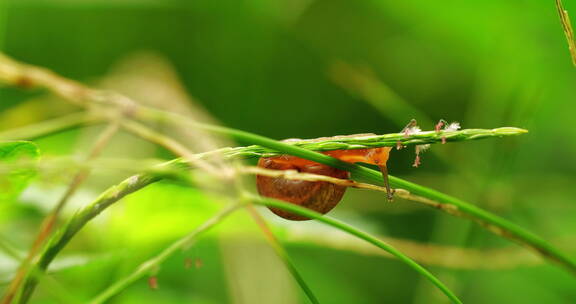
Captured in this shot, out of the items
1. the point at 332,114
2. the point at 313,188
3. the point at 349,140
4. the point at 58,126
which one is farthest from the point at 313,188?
the point at 332,114

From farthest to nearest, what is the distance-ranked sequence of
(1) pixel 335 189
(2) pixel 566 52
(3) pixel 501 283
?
(3) pixel 501 283, (2) pixel 566 52, (1) pixel 335 189

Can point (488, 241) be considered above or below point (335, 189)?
above

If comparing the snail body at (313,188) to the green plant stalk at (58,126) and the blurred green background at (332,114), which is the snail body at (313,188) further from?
the blurred green background at (332,114)

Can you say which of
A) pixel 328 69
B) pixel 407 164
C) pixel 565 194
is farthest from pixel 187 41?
pixel 565 194

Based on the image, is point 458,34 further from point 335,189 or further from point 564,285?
point 335,189

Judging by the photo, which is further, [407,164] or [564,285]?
[407,164]
